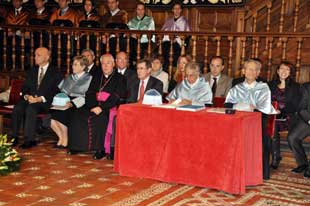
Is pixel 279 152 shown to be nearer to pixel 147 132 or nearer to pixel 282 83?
pixel 282 83

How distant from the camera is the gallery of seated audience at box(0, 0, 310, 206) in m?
4.69

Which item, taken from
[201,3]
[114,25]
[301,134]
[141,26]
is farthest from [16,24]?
[301,134]

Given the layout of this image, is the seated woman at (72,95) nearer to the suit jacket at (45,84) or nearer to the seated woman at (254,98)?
the suit jacket at (45,84)

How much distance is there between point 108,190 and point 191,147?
872 millimetres

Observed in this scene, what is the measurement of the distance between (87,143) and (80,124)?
9.9 inches

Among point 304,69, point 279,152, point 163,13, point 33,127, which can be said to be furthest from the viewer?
point 163,13

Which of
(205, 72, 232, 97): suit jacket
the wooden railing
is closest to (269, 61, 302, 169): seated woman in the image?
(205, 72, 232, 97): suit jacket

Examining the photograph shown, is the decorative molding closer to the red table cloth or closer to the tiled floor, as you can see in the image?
the tiled floor

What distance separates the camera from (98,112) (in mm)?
6164

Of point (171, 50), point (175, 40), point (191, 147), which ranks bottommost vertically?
point (191, 147)

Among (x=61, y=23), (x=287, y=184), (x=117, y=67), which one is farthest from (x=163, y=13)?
(x=287, y=184)

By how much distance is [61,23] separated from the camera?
8312mm

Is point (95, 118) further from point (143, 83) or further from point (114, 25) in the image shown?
point (114, 25)

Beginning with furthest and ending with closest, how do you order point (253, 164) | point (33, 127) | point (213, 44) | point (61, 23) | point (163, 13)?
1. point (163, 13)
2. point (213, 44)
3. point (61, 23)
4. point (33, 127)
5. point (253, 164)
